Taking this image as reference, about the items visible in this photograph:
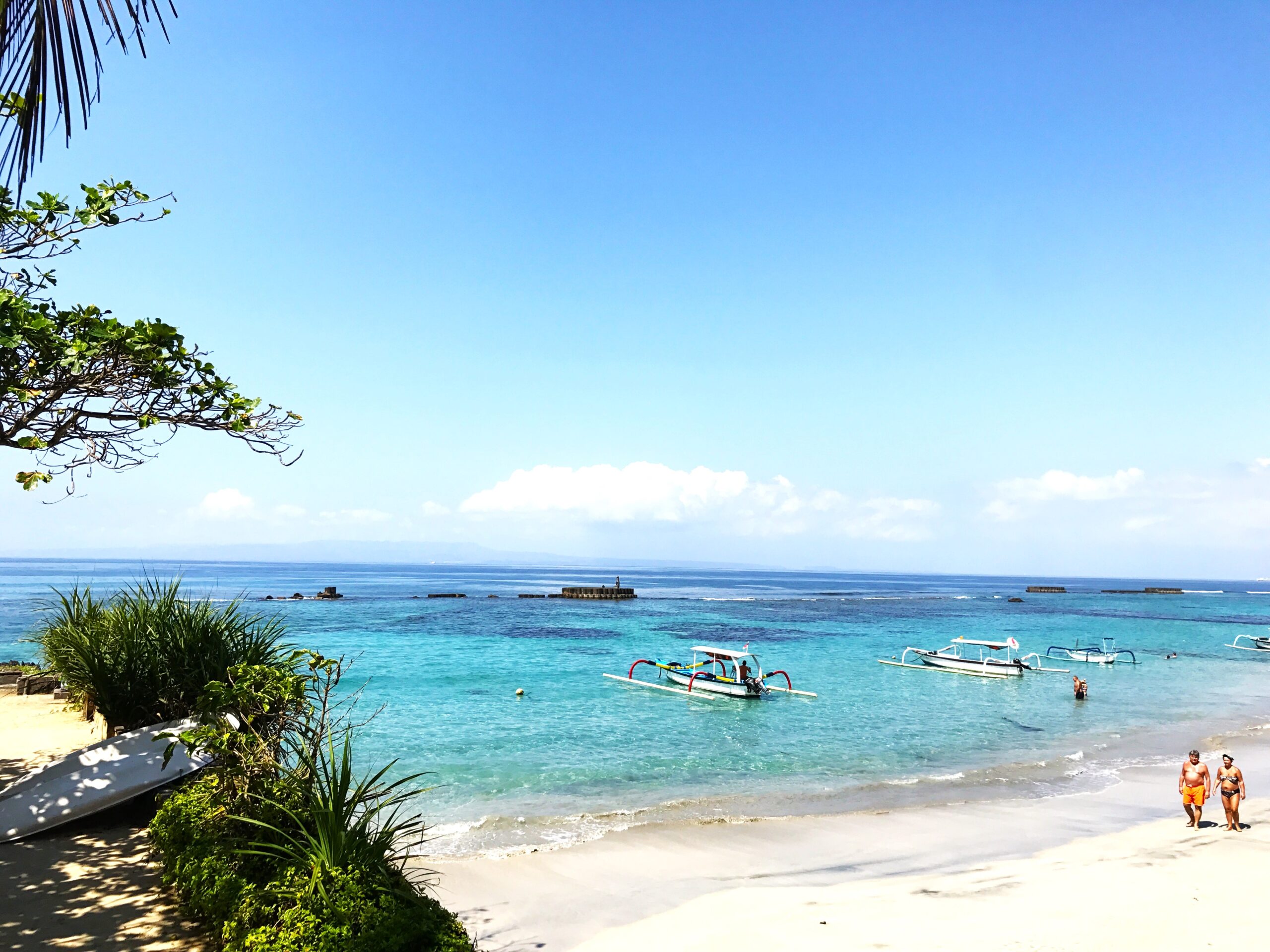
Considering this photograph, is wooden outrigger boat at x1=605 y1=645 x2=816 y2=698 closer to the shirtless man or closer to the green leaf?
the shirtless man

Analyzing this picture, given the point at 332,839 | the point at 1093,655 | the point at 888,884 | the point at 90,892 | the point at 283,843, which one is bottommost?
the point at 1093,655

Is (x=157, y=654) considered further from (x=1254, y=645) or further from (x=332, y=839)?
(x=1254, y=645)

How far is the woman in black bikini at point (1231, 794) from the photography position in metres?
12.9

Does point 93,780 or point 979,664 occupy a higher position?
point 93,780

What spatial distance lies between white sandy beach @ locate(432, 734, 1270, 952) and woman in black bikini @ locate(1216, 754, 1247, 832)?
25 centimetres

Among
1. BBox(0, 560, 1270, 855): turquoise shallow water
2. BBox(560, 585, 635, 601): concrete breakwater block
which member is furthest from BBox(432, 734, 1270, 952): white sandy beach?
BBox(560, 585, 635, 601): concrete breakwater block

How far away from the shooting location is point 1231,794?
42.4 feet

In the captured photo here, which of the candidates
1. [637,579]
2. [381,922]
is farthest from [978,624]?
[637,579]

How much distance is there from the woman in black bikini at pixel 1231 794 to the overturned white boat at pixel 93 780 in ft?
52.9

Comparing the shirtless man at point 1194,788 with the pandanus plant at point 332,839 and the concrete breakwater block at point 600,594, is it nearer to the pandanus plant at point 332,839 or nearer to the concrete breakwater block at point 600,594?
the pandanus plant at point 332,839

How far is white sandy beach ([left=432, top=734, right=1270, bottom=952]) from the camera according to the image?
→ 8.81 meters

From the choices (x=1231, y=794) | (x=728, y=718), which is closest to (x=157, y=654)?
(x=1231, y=794)

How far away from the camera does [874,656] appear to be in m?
41.6

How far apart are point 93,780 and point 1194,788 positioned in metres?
17.0
